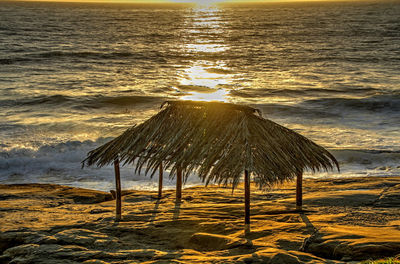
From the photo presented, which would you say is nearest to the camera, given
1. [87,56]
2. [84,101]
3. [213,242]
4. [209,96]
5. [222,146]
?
[213,242]

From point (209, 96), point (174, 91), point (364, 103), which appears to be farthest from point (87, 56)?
point (364, 103)

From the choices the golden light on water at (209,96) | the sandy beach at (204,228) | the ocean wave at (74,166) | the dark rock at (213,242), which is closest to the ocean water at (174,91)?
the ocean wave at (74,166)

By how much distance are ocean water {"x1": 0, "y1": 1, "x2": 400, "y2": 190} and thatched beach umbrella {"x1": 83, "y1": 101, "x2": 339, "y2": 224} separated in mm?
5170

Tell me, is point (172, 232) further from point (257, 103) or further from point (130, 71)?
point (130, 71)

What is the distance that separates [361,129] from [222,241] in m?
14.4

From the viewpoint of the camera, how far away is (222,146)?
7.12 metres

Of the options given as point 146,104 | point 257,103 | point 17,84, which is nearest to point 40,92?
point 17,84

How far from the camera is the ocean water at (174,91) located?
1511 centimetres

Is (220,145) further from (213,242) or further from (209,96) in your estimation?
(209,96)

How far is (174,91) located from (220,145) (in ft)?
70.6

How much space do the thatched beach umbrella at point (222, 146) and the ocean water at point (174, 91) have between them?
517cm

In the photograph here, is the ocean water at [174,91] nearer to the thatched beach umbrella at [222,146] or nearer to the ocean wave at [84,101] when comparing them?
the ocean wave at [84,101]

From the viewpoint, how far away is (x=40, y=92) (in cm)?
2750

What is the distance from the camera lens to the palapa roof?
6798 mm
